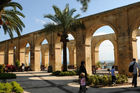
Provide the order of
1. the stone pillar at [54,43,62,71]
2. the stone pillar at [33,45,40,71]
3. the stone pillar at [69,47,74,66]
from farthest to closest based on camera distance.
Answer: the stone pillar at [69,47,74,66], the stone pillar at [33,45,40,71], the stone pillar at [54,43,62,71]

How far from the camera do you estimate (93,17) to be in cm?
1539

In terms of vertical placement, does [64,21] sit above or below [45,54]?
above

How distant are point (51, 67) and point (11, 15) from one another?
346 inches

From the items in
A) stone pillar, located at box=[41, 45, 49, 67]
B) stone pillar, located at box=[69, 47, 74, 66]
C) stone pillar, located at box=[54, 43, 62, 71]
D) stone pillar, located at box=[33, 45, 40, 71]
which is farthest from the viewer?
stone pillar, located at box=[41, 45, 49, 67]

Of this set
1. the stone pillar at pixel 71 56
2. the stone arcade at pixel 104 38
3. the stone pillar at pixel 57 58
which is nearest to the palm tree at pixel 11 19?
the stone arcade at pixel 104 38

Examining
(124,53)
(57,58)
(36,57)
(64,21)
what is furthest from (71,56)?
(124,53)

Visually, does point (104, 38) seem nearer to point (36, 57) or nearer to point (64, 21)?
point (36, 57)

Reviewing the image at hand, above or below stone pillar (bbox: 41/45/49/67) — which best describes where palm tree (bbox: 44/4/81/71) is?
above

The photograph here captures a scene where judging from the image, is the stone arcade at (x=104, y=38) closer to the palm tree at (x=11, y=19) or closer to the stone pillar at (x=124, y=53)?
the stone pillar at (x=124, y=53)

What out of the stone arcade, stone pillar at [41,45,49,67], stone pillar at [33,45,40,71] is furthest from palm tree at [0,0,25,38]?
stone pillar at [41,45,49,67]

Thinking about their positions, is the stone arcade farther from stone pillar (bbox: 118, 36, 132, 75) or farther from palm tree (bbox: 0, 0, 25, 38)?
palm tree (bbox: 0, 0, 25, 38)

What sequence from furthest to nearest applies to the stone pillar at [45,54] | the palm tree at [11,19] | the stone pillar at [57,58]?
the stone pillar at [45,54], the stone pillar at [57,58], the palm tree at [11,19]

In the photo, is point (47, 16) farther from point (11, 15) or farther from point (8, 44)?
point (8, 44)

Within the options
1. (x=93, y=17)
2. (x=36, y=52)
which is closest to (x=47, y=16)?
(x=93, y=17)
